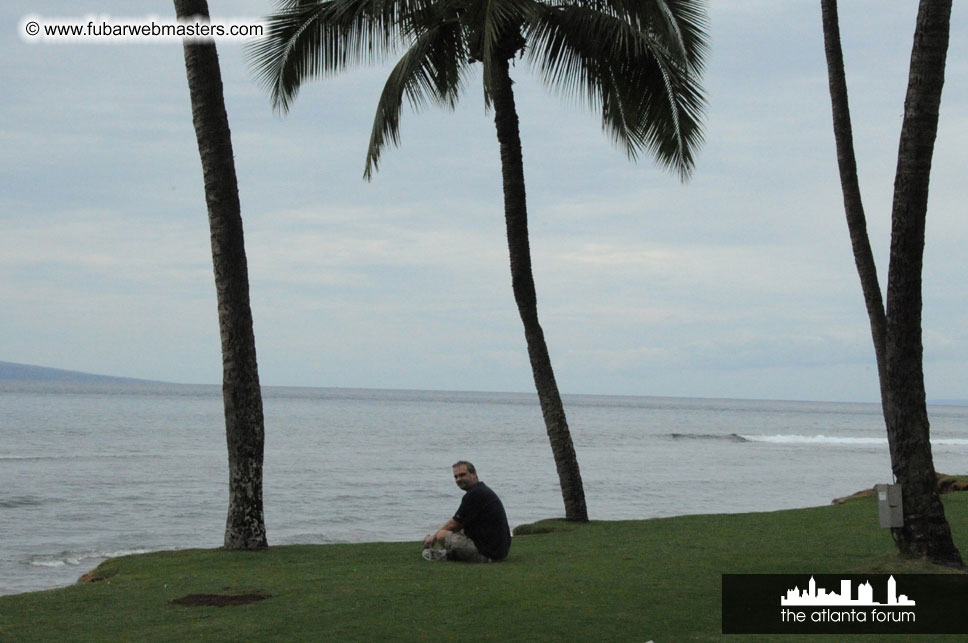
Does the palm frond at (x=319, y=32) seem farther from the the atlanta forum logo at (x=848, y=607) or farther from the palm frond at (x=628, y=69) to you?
the the atlanta forum logo at (x=848, y=607)

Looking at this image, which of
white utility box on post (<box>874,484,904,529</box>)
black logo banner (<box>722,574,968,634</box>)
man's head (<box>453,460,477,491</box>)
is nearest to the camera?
black logo banner (<box>722,574,968,634</box>)

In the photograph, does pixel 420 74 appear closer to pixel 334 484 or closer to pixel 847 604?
pixel 847 604

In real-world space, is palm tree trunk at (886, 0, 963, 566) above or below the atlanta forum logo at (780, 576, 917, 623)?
above

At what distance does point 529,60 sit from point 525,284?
3264mm

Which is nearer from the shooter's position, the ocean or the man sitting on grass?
the man sitting on grass

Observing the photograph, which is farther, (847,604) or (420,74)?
(420,74)

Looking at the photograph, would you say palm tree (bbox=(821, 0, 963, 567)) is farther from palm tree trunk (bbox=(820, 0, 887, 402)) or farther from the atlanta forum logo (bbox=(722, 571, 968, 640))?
palm tree trunk (bbox=(820, 0, 887, 402))

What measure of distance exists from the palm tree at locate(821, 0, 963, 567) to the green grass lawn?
35 cm

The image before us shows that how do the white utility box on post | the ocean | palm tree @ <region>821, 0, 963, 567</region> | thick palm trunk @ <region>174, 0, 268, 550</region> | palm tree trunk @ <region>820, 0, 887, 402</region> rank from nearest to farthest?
1. palm tree @ <region>821, 0, 963, 567</region>
2. the white utility box on post
3. thick palm trunk @ <region>174, 0, 268, 550</region>
4. palm tree trunk @ <region>820, 0, 887, 402</region>
5. the ocean

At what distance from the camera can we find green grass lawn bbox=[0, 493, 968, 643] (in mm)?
7395

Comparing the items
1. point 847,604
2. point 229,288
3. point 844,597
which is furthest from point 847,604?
point 229,288

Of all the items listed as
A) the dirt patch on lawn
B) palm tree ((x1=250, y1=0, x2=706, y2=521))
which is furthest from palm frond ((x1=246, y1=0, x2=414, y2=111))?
the dirt patch on lawn

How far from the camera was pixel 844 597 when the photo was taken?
26.2ft

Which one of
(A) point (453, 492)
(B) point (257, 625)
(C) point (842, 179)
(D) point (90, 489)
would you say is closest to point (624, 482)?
(A) point (453, 492)
